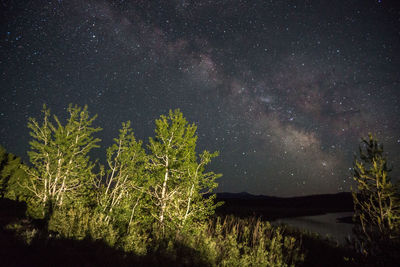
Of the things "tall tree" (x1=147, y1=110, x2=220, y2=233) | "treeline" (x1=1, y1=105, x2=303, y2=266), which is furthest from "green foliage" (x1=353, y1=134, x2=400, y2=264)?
"tall tree" (x1=147, y1=110, x2=220, y2=233)

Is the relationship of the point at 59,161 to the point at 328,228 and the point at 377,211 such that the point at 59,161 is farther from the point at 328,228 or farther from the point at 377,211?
the point at 328,228

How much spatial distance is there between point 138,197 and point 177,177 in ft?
6.88

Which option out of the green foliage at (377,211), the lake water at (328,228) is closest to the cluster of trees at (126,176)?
the green foliage at (377,211)

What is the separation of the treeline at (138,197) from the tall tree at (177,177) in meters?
0.04

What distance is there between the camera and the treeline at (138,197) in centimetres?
660

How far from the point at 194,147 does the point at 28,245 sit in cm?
789

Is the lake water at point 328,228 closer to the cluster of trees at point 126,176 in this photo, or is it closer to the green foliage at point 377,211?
the green foliage at point 377,211

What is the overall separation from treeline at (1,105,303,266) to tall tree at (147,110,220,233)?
43mm

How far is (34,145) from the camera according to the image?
346 inches

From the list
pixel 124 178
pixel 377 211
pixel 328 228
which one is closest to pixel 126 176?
pixel 124 178

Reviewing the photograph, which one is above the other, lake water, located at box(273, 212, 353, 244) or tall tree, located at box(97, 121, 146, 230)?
tall tree, located at box(97, 121, 146, 230)

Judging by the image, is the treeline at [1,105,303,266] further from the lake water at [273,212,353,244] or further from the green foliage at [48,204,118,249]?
the lake water at [273,212,353,244]

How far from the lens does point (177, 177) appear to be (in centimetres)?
920

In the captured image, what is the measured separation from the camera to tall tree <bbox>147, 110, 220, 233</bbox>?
8484 mm
